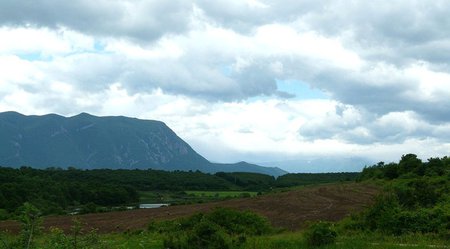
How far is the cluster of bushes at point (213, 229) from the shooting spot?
18.8 metres

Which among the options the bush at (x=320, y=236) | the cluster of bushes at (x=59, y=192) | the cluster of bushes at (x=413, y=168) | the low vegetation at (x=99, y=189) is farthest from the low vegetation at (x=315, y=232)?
the cluster of bushes at (x=59, y=192)

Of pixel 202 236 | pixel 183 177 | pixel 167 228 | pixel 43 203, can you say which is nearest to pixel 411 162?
pixel 167 228

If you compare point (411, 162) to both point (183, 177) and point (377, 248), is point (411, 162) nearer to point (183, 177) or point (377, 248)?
point (377, 248)

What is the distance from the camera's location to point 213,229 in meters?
19.3

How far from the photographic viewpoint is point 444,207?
77.2 ft

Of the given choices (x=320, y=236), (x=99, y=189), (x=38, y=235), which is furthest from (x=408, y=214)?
(x=99, y=189)

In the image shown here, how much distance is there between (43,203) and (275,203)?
37.1 m

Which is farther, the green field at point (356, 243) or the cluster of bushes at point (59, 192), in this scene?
the cluster of bushes at point (59, 192)

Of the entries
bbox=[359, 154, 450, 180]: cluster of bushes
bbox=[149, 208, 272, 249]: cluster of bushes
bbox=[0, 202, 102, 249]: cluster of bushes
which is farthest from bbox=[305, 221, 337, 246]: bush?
bbox=[359, 154, 450, 180]: cluster of bushes

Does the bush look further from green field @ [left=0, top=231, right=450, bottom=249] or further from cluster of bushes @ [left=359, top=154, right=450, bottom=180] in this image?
cluster of bushes @ [left=359, top=154, right=450, bottom=180]

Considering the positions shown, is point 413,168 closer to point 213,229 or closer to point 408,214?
point 408,214

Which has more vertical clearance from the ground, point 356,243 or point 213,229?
point 213,229

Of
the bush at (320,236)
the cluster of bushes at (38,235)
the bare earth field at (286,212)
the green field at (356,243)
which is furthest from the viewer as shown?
the bare earth field at (286,212)

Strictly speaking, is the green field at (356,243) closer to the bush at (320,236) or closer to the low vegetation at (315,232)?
the low vegetation at (315,232)
